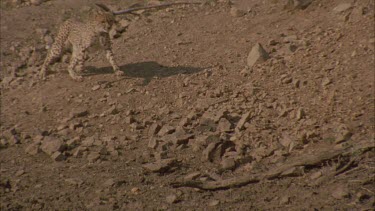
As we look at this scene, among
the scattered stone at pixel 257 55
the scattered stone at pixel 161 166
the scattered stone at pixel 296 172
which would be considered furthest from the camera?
the scattered stone at pixel 257 55

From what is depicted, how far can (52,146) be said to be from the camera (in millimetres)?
8008

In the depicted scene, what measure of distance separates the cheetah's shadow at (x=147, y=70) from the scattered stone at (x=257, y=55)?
28.4 inches

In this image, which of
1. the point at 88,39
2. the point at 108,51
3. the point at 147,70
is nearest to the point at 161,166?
the point at 147,70

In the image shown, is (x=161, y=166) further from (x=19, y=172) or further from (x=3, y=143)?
(x=3, y=143)

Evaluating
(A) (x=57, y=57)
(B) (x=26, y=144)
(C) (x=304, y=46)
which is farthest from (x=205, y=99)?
(A) (x=57, y=57)

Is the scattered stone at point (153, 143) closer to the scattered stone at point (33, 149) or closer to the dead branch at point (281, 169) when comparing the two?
the dead branch at point (281, 169)

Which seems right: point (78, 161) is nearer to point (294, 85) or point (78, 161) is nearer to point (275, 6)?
point (294, 85)

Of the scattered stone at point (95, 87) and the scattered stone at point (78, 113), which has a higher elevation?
the scattered stone at point (95, 87)

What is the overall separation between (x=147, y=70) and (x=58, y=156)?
7.81ft

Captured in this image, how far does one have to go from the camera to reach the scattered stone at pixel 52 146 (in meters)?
7.96

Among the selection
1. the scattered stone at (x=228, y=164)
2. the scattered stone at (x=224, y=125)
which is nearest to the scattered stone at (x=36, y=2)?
the scattered stone at (x=224, y=125)

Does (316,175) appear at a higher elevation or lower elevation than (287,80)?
lower

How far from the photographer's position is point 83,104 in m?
9.09

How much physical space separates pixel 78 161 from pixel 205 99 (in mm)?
1843
